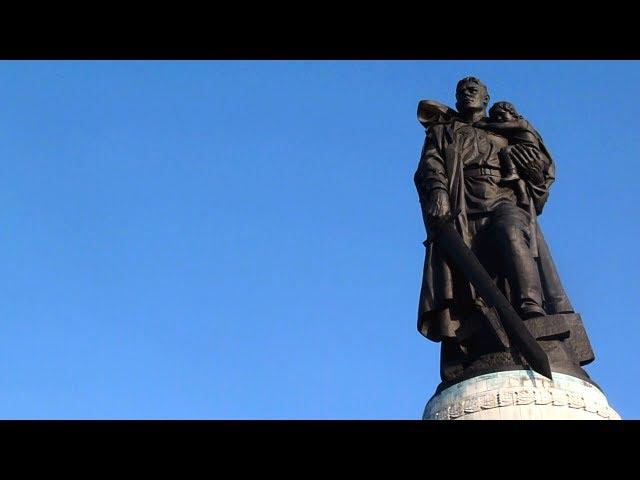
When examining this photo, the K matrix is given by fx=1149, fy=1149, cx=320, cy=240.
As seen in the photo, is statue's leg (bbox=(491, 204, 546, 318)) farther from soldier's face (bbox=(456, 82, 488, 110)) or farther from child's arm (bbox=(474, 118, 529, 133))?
soldier's face (bbox=(456, 82, 488, 110))

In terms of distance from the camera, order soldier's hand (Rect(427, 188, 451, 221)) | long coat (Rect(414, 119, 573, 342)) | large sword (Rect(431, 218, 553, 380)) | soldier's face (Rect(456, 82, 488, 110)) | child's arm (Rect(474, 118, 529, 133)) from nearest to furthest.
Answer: large sword (Rect(431, 218, 553, 380)) < long coat (Rect(414, 119, 573, 342)) < soldier's hand (Rect(427, 188, 451, 221)) < child's arm (Rect(474, 118, 529, 133)) < soldier's face (Rect(456, 82, 488, 110))

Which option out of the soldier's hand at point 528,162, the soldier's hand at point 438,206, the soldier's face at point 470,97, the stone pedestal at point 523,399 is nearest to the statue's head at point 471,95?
the soldier's face at point 470,97

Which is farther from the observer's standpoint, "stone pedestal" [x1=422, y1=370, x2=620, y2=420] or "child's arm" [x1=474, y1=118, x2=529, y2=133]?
"child's arm" [x1=474, y1=118, x2=529, y2=133]

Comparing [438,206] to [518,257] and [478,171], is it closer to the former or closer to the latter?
[478,171]

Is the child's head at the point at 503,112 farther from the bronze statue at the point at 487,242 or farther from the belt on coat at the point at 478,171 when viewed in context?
the belt on coat at the point at 478,171

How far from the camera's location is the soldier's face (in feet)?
56.3

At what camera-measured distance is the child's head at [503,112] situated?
17047 mm

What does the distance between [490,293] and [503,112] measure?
3541 mm

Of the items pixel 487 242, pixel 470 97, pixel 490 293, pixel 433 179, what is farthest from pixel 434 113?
pixel 490 293

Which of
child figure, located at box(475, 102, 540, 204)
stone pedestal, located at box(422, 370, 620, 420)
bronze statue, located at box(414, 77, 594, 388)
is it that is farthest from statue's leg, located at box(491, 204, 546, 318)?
stone pedestal, located at box(422, 370, 620, 420)

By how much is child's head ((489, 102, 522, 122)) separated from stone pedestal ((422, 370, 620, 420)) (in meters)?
4.61
